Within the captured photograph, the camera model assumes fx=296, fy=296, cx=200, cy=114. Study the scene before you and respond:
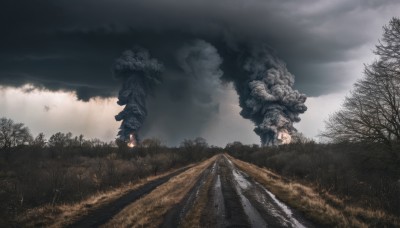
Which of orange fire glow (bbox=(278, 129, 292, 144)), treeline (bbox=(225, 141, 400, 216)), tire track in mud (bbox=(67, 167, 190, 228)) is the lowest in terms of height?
tire track in mud (bbox=(67, 167, 190, 228))

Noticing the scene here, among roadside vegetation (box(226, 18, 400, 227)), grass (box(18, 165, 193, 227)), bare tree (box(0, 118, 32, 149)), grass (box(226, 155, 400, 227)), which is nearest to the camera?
grass (box(226, 155, 400, 227))

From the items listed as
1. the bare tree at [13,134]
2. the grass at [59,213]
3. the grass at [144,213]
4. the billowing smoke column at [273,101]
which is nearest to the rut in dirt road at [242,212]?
the grass at [144,213]

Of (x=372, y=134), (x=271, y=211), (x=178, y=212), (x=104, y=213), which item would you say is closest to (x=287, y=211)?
Result: (x=271, y=211)

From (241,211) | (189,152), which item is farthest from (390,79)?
(189,152)

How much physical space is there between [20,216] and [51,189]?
5820 mm

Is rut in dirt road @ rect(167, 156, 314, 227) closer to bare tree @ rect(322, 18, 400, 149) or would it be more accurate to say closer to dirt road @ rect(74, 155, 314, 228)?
dirt road @ rect(74, 155, 314, 228)

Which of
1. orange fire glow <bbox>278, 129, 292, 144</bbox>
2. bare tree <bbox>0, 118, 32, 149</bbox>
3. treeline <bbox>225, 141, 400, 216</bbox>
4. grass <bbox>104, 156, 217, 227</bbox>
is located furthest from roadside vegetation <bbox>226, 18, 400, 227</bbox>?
orange fire glow <bbox>278, 129, 292, 144</bbox>

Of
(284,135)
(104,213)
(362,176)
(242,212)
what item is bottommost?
(104,213)

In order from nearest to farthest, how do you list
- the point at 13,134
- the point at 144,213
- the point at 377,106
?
the point at 144,213
the point at 377,106
the point at 13,134

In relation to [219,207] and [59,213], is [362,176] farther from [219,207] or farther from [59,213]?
[59,213]

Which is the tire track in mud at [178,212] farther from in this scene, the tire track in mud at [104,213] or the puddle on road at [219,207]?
the tire track in mud at [104,213]

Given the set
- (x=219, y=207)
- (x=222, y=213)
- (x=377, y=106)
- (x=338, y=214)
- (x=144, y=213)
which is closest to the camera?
(x=338, y=214)

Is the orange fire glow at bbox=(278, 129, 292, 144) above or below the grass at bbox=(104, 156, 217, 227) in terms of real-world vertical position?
above

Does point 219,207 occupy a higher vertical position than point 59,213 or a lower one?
higher
